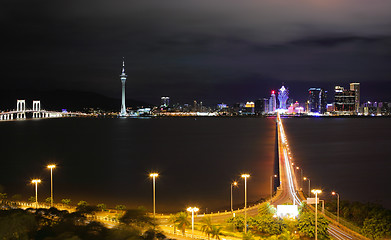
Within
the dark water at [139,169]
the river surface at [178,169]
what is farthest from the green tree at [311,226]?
the dark water at [139,169]

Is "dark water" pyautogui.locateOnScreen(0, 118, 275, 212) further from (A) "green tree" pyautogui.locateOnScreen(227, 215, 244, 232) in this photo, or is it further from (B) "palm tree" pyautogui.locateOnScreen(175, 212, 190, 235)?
(B) "palm tree" pyautogui.locateOnScreen(175, 212, 190, 235)

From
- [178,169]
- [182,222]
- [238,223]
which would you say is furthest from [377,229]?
[178,169]

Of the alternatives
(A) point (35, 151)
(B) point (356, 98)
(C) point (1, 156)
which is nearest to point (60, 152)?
Result: (A) point (35, 151)

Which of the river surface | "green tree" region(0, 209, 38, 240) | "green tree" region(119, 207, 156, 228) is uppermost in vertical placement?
"green tree" region(0, 209, 38, 240)

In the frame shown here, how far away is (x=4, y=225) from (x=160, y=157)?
24894 mm

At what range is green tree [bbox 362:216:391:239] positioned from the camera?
993cm

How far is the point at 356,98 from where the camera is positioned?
158 m

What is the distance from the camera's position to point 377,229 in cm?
1001

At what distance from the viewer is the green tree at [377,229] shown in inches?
391

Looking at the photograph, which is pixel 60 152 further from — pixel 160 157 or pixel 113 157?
pixel 160 157

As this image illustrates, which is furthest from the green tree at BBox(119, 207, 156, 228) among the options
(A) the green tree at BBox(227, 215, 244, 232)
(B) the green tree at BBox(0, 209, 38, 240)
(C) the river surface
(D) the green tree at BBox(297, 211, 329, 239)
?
(C) the river surface

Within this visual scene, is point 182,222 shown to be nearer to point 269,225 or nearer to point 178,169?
point 269,225

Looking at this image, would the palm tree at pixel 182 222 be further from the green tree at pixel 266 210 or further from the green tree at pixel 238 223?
the green tree at pixel 266 210

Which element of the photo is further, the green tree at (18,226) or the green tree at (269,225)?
the green tree at (269,225)
